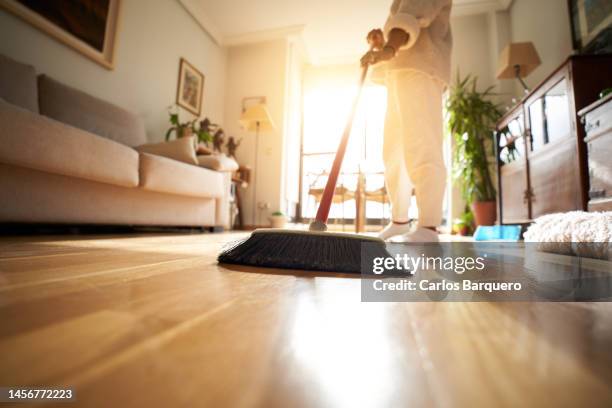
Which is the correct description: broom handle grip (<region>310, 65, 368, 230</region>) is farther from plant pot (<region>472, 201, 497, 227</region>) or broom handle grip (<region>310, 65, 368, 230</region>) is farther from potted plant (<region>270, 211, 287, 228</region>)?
potted plant (<region>270, 211, 287, 228</region>)

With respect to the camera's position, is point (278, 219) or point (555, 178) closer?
point (555, 178)

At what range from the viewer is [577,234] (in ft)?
2.54

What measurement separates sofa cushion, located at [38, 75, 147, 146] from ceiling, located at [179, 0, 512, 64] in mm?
1952

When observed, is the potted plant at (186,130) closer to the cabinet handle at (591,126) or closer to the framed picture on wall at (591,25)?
the cabinet handle at (591,126)

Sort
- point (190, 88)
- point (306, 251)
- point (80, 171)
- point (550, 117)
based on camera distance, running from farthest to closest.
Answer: point (190, 88), point (550, 117), point (80, 171), point (306, 251)

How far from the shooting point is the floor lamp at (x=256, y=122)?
12.2ft

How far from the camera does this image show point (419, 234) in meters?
1.05

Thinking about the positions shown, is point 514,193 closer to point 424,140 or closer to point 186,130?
point 424,140

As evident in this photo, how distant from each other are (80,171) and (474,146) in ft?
10.8

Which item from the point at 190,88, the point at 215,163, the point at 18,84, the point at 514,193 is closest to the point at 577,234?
the point at 514,193

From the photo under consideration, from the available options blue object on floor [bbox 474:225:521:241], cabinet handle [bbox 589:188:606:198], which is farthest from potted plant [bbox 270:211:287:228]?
cabinet handle [bbox 589:188:606:198]

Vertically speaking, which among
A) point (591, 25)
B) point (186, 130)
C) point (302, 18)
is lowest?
point (186, 130)

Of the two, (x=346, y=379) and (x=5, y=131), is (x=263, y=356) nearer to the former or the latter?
(x=346, y=379)

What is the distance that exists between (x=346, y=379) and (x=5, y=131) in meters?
1.46
